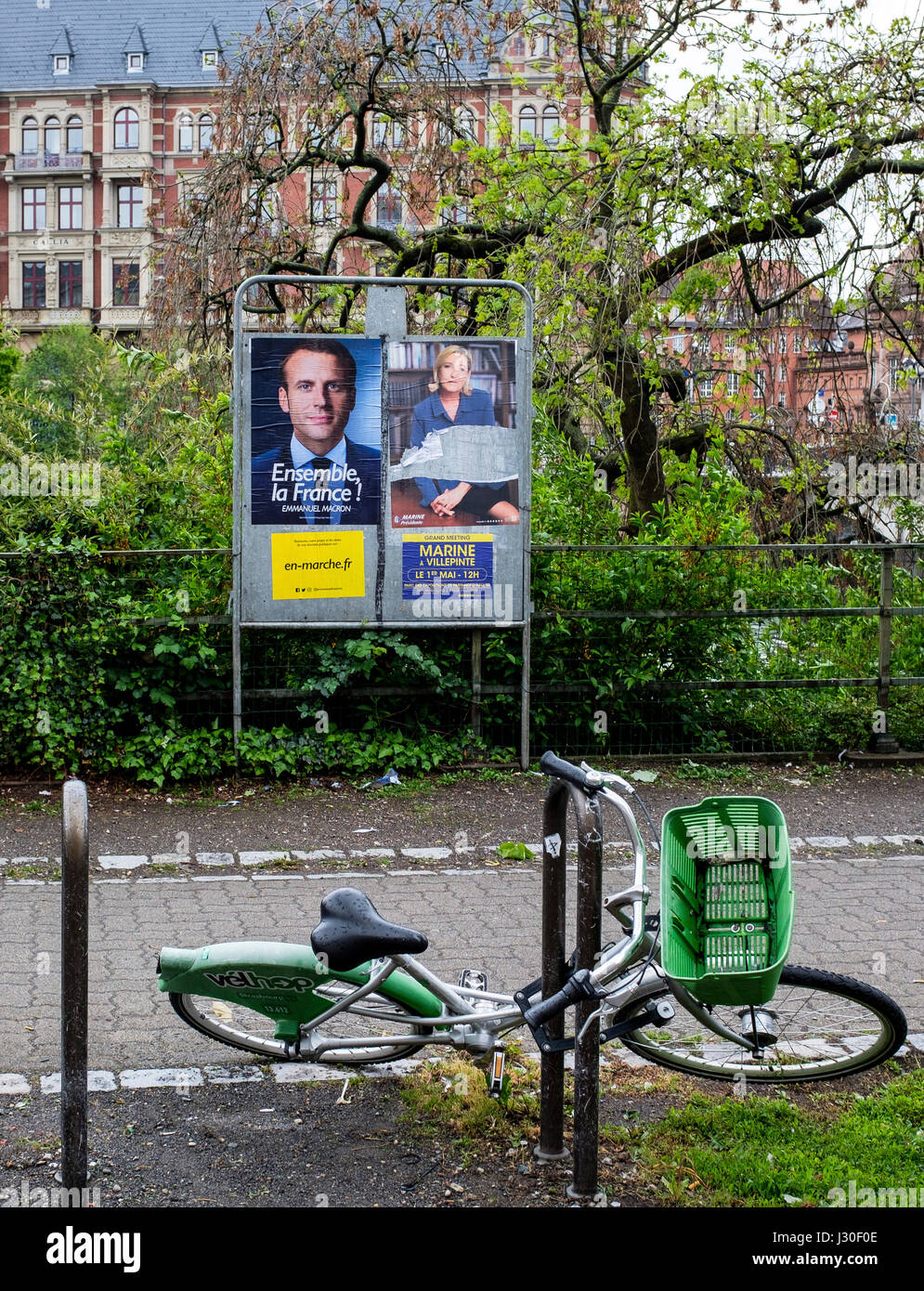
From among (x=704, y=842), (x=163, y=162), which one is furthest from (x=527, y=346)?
(x=163, y=162)

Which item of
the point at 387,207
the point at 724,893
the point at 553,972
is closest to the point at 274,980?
the point at 553,972

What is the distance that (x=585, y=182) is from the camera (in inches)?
481

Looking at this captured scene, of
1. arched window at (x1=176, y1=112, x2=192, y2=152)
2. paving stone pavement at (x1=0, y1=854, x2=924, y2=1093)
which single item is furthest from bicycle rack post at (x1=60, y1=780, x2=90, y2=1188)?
arched window at (x1=176, y1=112, x2=192, y2=152)

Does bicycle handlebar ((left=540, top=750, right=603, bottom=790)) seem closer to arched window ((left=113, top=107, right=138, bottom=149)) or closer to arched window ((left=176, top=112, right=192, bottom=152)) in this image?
arched window ((left=176, top=112, right=192, bottom=152))

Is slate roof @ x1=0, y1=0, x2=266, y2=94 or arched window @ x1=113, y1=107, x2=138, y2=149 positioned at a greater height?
slate roof @ x1=0, y1=0, x2=266, y2=94

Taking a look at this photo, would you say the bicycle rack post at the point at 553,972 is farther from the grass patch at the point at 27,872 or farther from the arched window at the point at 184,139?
the arched window at the point at 184,139

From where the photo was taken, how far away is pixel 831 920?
6254 millimetres

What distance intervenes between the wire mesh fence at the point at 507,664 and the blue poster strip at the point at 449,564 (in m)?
0.39

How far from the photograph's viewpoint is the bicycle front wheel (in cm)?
412

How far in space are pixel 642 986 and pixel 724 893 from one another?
15.8 inches

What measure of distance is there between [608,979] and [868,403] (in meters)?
13.3

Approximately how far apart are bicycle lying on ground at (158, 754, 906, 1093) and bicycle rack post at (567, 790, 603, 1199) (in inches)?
2.1

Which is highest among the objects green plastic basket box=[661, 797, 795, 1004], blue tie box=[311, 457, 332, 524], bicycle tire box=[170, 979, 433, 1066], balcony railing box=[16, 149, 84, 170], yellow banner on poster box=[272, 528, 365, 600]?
balcony railing box=[16, 149, 84, 170]
